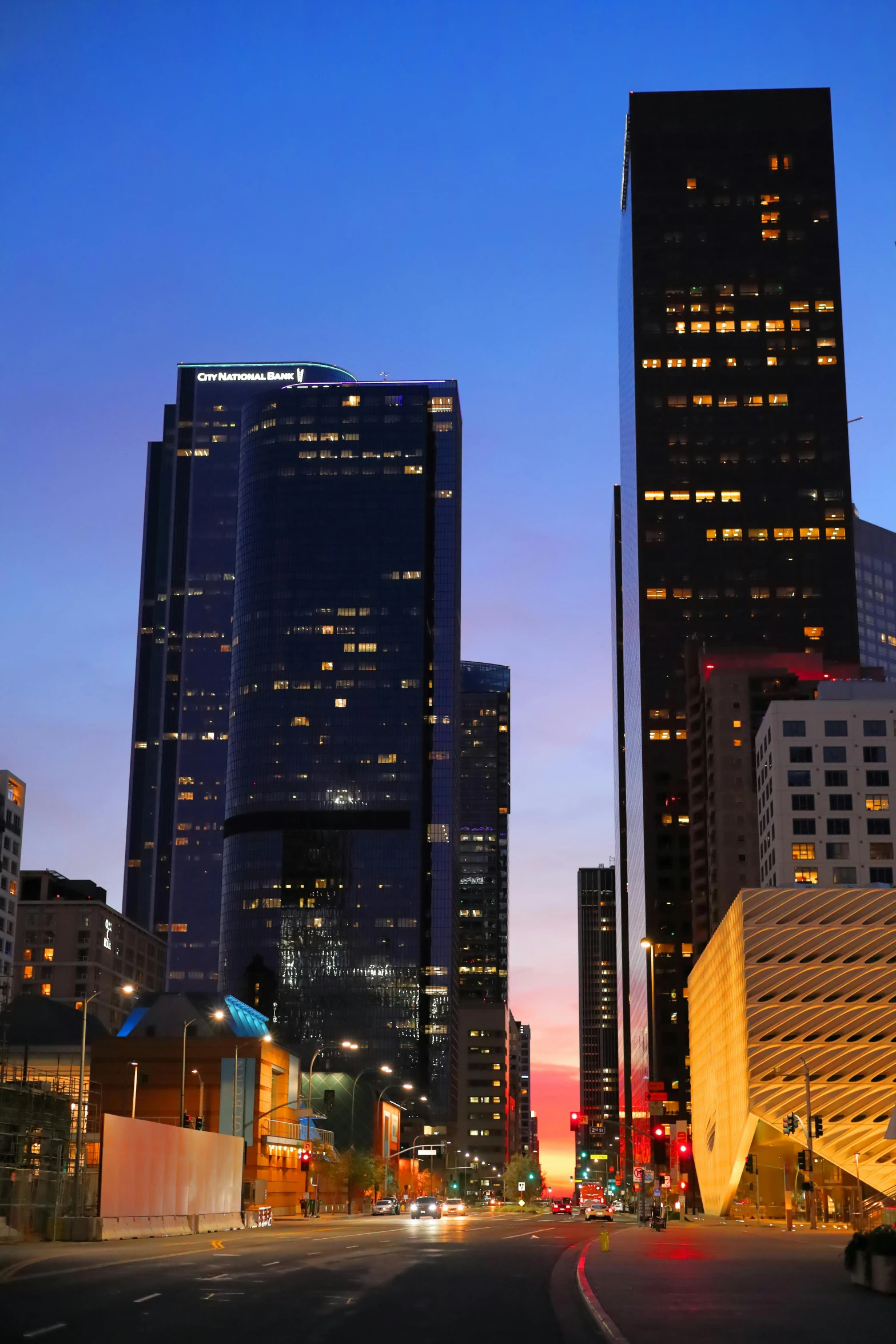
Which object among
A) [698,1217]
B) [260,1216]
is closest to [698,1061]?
[698,1217]

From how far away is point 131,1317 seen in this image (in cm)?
2259

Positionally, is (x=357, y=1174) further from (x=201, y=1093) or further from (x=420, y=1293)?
(x=420, y=1293)

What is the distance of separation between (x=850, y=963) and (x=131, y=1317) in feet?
383

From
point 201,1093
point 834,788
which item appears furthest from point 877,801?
point 201,1093

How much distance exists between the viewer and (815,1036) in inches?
5025

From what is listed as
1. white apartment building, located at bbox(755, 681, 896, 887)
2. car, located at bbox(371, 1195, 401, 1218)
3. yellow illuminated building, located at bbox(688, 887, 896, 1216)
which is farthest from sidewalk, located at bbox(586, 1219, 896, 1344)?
white apartment building, located at bbox(755, 681, 896, 887)

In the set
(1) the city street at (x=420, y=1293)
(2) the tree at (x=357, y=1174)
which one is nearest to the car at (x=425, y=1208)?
(2) the tree at (x=357, y=1174)

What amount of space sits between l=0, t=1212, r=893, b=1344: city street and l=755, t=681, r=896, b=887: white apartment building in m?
124

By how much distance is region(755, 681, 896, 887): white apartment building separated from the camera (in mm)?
170250

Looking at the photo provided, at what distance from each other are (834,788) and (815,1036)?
160ft

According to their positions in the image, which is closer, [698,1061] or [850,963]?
[850,963]

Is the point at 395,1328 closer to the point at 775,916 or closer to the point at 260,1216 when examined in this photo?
the point at 260,1216

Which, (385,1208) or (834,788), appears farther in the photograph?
(834,788)

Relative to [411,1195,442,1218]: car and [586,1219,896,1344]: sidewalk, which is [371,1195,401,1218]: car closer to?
[411,1195,442,1218]: car
